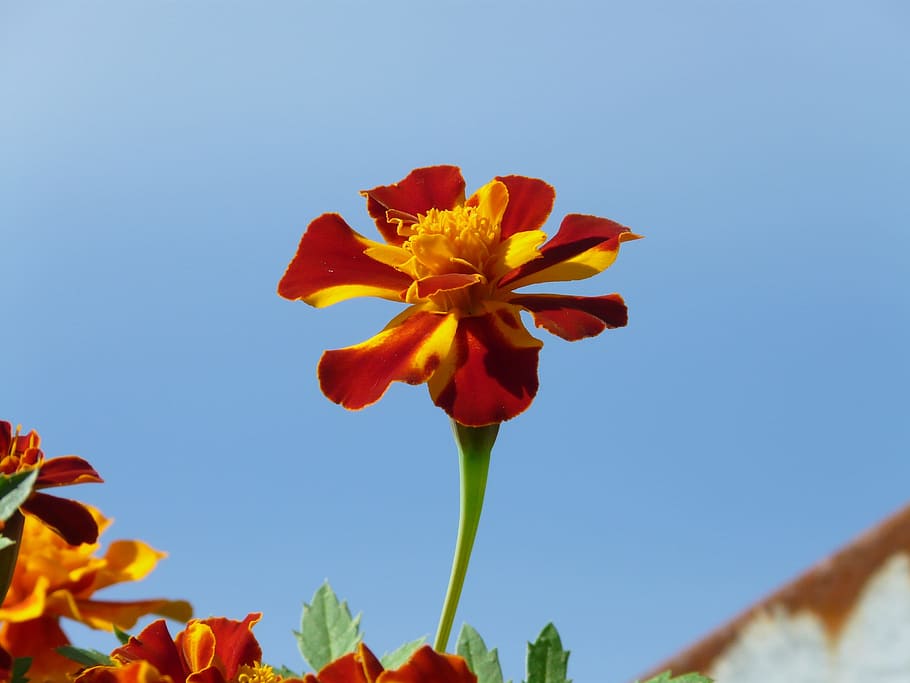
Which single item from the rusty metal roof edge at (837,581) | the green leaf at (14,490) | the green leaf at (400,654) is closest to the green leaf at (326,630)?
the green leaf at (400,654)

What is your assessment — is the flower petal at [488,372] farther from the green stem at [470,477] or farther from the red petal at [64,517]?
the red petal at [64,517]

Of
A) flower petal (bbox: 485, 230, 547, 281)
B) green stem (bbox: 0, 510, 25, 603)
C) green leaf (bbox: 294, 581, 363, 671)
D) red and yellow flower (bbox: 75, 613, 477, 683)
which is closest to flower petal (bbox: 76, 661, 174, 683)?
red and yellow flower (bbox: 75, 613, 477, 683)

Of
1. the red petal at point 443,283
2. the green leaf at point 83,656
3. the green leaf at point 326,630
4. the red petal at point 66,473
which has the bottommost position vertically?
the green leaf at point 83,656

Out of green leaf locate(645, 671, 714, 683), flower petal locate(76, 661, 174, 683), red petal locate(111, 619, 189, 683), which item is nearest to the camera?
flower petal locate(76, 661, 174, 683)

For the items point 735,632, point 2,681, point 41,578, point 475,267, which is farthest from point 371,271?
point 735,632

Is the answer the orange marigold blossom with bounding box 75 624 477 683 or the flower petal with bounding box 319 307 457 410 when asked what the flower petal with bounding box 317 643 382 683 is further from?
the flower petal with bounding box 319 307 457 410

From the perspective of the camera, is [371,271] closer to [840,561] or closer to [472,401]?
[472,401]

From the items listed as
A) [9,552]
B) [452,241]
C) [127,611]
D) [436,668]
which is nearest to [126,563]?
[127,611]
